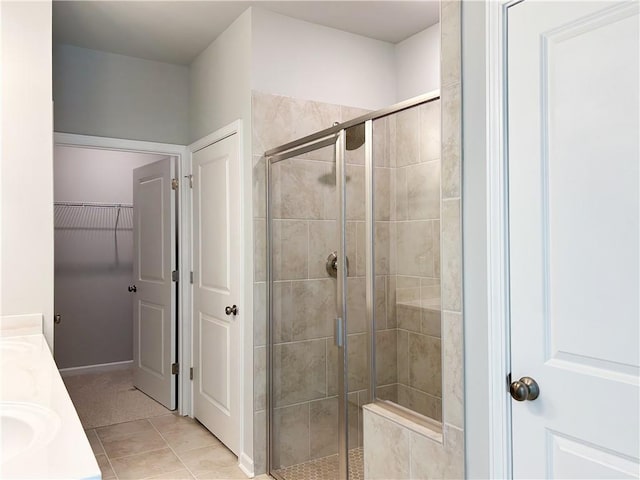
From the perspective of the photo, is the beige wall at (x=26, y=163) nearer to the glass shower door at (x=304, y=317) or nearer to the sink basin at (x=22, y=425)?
the glass shower door at (x=304, y=317)

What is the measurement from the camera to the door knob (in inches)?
54.9

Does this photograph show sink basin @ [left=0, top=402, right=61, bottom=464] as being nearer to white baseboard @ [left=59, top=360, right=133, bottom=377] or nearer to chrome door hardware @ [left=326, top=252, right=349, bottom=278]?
chrome door hardware @ [left=326, top=252, right=349, bottom=278]

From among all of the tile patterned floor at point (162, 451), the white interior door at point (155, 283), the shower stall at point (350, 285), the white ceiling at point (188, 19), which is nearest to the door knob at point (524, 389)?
the shower stall at point (350, 285)

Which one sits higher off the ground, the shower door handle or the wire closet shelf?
the wire closet shelf

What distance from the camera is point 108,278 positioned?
16.8ft

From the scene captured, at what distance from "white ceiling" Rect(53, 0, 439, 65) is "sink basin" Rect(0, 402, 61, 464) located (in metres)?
2.27

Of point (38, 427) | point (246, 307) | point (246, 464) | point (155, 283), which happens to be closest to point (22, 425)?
point (38, 427)

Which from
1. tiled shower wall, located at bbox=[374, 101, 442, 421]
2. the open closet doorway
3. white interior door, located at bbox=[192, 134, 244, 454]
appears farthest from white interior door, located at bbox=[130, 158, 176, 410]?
tiled shower wall, located at bbox=[374, 101, 442, 421]

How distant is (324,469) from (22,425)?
1.60 metres

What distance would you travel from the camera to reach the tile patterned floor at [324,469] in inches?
87.5

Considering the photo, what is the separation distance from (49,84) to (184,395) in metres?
2.31

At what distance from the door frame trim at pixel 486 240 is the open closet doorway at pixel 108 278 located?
2.90 m

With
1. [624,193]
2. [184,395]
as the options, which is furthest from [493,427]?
[184,395]

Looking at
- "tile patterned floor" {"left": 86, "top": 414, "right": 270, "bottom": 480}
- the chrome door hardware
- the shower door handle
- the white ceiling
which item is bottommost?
"tile patterned floor" {"left": 86, "top": 414, "right": 270, "bottom": 480}
